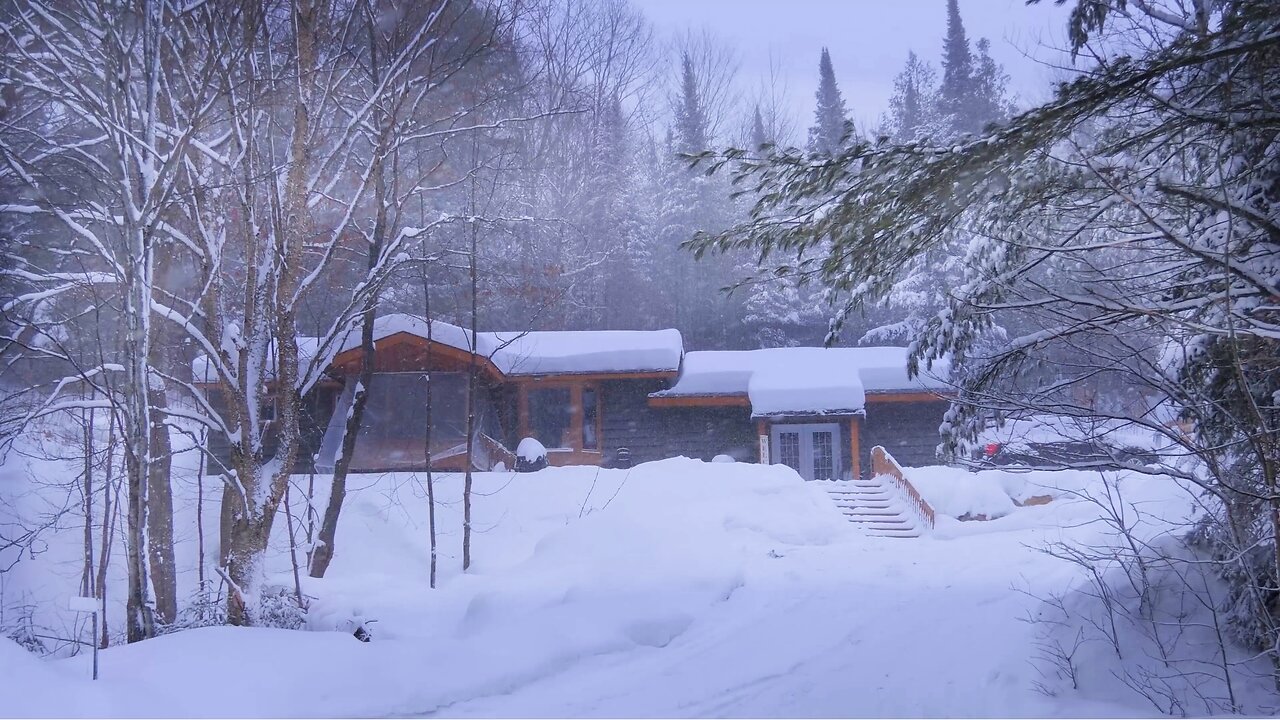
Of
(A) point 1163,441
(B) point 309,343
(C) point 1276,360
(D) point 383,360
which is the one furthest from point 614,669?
(D) point 383,360

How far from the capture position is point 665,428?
16469 mm

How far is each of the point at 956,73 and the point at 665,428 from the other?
9926 millimetres

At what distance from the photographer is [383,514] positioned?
1068cm

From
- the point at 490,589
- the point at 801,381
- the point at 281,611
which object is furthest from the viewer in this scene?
the point at 801,381

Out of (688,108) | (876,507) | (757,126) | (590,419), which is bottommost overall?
(876,507)

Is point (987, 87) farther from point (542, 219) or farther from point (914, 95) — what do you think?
point (542, 219)

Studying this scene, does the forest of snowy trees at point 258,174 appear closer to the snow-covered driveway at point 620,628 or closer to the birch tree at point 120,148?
the birch tree at point 120,148

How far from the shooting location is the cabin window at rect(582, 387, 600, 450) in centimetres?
1620

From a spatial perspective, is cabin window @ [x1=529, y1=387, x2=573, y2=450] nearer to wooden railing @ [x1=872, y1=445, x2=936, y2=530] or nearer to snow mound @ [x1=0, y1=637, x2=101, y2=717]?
wooden railing @ [x1=872, y1=445, x2=936, y2=530]

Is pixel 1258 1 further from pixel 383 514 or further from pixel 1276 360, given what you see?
pixel 383 514

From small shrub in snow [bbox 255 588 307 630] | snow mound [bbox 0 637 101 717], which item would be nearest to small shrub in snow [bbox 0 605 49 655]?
small shrub in snow [bbox 255 588 307 630]

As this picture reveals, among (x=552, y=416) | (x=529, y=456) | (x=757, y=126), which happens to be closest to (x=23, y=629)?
(x=757, y=126)

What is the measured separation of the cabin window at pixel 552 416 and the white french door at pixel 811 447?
4.19 m

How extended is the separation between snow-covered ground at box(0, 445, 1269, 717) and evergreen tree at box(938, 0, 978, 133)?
3.88 m
